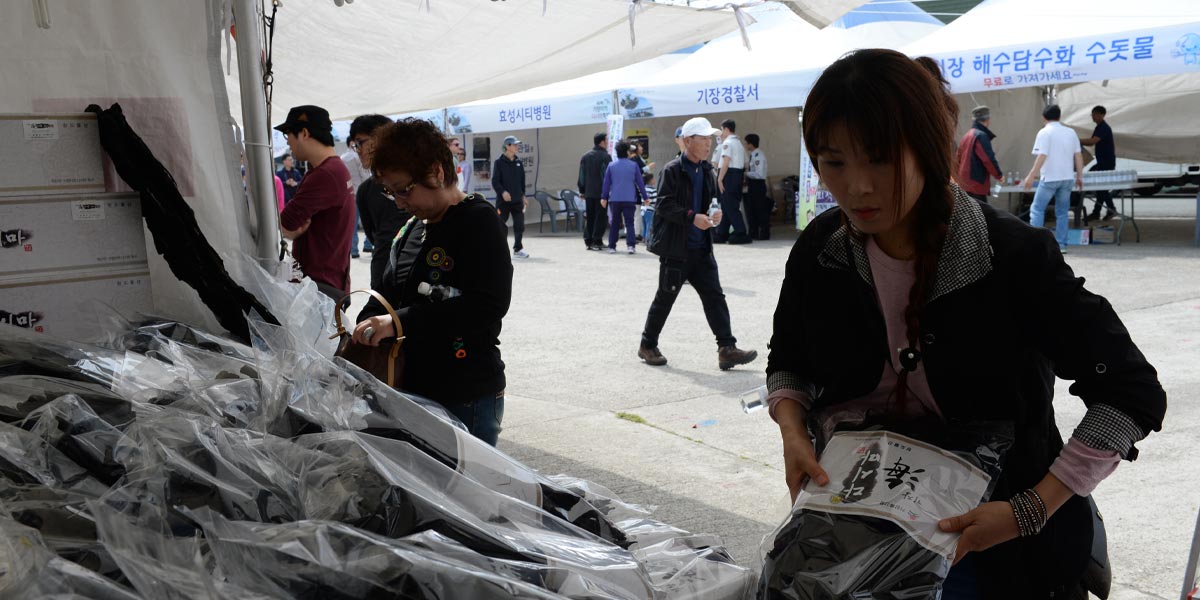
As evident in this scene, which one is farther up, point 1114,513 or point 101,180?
point 101,180

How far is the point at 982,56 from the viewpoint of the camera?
1264 centimetres

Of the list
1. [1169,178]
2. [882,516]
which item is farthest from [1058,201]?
[882,516]

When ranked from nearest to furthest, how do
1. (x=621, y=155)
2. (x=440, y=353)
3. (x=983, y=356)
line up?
(x=983, y=356), (x=440, y=353), (x=621, y=155)

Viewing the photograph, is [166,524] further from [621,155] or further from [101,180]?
[621,155]

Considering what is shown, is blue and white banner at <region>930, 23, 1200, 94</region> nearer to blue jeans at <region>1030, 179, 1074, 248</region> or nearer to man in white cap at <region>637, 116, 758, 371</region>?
blue jeans at <region>1030, 179, 1074, 248</region>

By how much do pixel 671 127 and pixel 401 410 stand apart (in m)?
19.1

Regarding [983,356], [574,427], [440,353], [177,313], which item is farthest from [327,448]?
[574,427]

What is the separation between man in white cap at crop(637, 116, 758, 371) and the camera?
7.25 meters

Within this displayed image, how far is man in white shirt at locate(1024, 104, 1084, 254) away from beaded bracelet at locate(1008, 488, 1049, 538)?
12.6 m

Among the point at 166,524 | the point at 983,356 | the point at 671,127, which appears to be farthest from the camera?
the point at 671,127

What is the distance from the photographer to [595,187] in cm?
1659

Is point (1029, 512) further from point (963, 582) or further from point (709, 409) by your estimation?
point (709, 409)

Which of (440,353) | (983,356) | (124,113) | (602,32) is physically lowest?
(440,353)

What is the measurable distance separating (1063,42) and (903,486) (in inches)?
476
